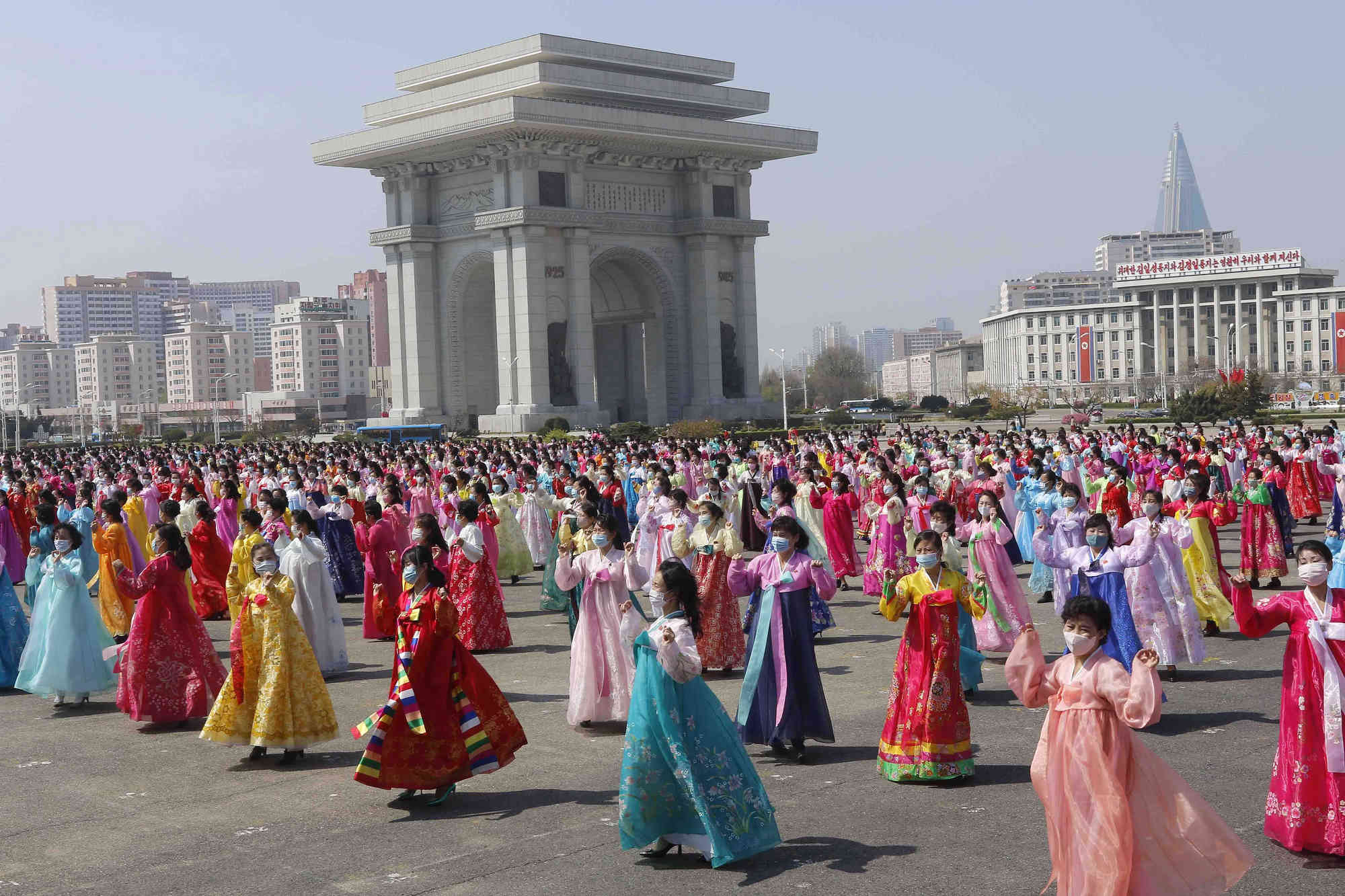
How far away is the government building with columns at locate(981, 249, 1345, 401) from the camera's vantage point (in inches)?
4875

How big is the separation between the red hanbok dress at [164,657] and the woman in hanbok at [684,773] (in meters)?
4.43

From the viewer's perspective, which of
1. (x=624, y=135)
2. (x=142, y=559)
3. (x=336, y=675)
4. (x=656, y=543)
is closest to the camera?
(x=336, y=675)

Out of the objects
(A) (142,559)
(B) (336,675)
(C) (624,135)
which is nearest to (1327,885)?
(B) (336,675)

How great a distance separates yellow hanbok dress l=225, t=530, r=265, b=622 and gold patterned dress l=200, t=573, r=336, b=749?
52 centimetres

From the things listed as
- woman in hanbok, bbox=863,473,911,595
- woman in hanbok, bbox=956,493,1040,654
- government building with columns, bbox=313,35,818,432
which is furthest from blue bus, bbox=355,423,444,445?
woman in hanbok, bbox=956,493,1040,654

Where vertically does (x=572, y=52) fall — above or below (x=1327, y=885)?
above

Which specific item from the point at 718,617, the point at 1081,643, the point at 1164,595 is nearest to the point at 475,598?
the point at 718,617

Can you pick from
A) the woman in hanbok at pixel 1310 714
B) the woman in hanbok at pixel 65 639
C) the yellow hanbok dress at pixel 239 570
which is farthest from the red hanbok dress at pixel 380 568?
the woman in hanbok at pixel 1310 714

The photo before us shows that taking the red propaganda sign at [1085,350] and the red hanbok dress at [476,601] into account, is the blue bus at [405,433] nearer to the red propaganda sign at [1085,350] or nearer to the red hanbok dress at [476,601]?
the red hanbok dress at [476,601]

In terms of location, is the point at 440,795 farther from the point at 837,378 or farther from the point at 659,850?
the point at 837,378

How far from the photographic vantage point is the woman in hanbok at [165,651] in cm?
989

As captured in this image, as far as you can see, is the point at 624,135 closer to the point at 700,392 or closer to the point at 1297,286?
the point at 700,392

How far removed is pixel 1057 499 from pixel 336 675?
643 centimetres

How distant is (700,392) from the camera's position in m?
63.9
